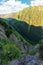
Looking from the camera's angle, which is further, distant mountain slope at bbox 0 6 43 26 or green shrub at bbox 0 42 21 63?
distant mountain slope at bbox 0 6 43 26

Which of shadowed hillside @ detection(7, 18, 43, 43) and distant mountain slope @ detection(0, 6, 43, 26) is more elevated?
distant mountain slope @ detection(0, 6, 43, 26)

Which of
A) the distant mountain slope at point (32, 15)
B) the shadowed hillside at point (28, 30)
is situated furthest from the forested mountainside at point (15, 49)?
the distant mountain slope at point (32, 15)

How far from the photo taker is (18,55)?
776 centimetres

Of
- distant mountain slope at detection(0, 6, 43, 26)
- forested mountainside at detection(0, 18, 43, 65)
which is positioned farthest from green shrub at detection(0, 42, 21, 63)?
distant mountain slope at detection(0, 6, 43, 26)

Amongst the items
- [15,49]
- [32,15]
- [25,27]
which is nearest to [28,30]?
[25,27]

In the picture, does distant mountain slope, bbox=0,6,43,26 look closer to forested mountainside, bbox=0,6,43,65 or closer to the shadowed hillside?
forested mountainside, bbox=0,6,43,65

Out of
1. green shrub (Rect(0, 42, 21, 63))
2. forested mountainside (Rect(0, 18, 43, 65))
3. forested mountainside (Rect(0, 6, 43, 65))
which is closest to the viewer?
forested mountainside (Rect(0, 18, 43, 65))

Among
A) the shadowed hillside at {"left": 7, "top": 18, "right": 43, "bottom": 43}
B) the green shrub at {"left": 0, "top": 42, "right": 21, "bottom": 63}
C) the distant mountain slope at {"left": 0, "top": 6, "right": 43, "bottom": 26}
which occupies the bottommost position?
the shadowed hillside at {"left": 7, "top": 18, "right": 43, "bottom": 43}

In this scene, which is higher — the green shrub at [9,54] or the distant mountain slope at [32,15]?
the green shrub at [9,54]

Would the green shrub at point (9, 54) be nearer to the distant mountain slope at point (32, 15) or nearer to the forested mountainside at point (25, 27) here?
the forested mountainside at point (25, 27)

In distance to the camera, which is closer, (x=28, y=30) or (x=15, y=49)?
(x=15, y=49)

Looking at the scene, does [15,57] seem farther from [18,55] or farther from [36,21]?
[36,21]

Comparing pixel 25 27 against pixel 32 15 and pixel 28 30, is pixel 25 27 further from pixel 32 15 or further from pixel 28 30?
pixel 32 15

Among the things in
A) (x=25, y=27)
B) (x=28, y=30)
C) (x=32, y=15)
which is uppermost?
(x=32, y=15)
